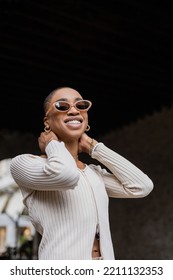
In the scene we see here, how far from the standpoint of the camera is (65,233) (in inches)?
48.6

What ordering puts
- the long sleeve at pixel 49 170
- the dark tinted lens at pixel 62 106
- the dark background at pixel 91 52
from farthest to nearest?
1. the dark background at pixel 91 52
2. the dark tinted lens at pixel 62 106
3. the long sleeve at pixel 49 170

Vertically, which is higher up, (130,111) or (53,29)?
(130,111)

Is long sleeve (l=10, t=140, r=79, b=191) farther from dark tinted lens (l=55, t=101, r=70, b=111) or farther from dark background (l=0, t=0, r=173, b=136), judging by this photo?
dark background (l=0, t=0, r=173, b=136)

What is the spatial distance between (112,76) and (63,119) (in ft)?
15.5

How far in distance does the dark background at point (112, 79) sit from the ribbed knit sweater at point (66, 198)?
3.29 m

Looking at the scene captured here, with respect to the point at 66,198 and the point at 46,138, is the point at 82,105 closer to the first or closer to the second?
the point at 46,138

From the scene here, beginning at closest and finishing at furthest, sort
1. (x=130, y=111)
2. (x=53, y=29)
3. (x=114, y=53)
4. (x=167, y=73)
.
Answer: (x=53, y=29) → (x=114, y=53) → (x=167, y=73) → (x=130, y=111)

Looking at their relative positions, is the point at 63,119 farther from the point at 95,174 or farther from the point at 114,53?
the point at 114,53

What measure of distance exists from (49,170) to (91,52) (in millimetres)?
4319

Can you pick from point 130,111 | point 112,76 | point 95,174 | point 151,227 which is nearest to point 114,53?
point 112,76

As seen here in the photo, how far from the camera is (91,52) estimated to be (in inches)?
213

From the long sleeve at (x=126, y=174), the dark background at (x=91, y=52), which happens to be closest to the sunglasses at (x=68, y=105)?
the long sleeve at (x=126, y=174)

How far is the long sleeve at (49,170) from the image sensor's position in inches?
47.8

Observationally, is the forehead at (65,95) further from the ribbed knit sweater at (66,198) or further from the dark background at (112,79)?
the dark background at (112,79)
